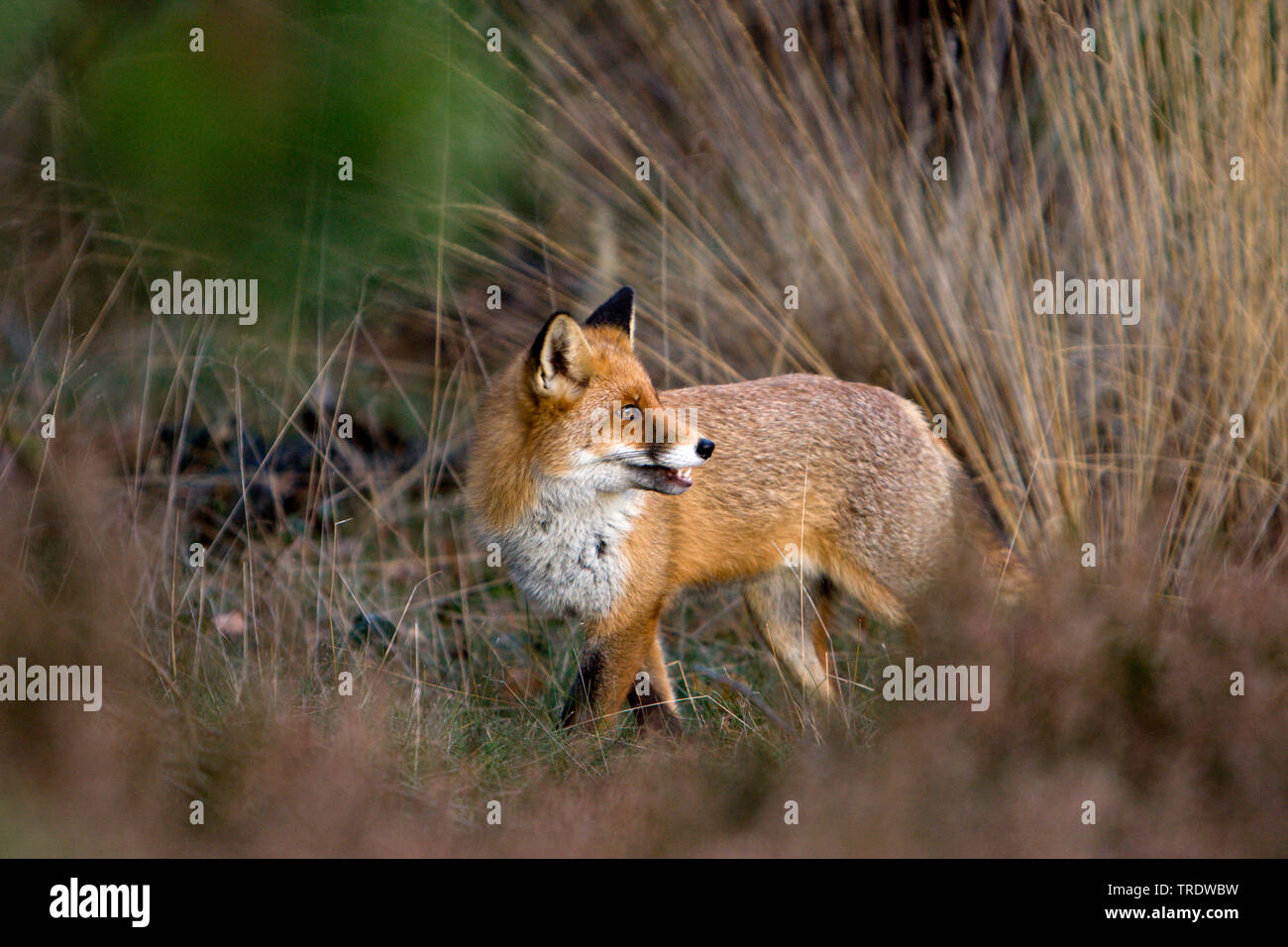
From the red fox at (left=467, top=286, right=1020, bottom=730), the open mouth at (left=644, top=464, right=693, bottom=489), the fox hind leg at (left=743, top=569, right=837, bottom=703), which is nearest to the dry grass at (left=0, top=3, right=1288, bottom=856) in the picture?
the fox hind leg at (left=743, top=569, right=837, bottom=703)

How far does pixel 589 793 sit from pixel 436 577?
2.99m

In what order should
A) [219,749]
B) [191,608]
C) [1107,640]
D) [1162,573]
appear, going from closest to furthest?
1. [219,749]
2. [1107,640]
3. [1162,573]
4. [191,608]

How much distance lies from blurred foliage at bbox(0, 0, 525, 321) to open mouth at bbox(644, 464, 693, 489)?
4.04 ft

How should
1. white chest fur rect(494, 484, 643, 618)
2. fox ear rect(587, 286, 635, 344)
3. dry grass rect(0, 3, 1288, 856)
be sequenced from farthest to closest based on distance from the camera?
fox ear rect(587, 286, 635, 344), white chest fur rect(494, 484, 643, 618), dry grass rect(0, 3, 1288, 856)

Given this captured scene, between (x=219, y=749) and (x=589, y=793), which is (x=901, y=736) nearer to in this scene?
(x=589, y=793)

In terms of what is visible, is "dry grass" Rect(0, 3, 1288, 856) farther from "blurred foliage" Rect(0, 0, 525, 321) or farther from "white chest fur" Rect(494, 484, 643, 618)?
"white chest fur" Rect(494, 484, 643, 618)

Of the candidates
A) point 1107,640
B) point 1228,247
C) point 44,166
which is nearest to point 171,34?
point 44,166

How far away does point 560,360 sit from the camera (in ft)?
14.9

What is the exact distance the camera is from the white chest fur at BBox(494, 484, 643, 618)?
15.4 ft

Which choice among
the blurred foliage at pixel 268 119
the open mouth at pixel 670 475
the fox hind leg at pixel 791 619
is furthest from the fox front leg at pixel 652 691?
the blurred foliage at pixel 268 119

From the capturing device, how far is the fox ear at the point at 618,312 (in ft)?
16.0

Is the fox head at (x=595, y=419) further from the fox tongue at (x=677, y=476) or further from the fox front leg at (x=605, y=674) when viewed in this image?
the fox front leg at (x=605, y=674)

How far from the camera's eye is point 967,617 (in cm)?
398
